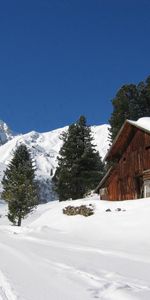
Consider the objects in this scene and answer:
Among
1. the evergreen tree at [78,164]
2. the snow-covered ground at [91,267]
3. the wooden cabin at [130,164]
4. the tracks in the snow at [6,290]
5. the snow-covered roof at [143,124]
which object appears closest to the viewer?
the tracks in the snow at [6,290]

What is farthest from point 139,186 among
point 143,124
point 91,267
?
point 91,267

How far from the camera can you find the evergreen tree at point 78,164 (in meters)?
49.1

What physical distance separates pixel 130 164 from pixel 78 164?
16.3 metres

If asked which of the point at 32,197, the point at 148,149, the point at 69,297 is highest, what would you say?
the point at 148,149

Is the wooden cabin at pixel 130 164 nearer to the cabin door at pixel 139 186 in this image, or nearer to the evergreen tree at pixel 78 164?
the cabin door at pixel 139 186

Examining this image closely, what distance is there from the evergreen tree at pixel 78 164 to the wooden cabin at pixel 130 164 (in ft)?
41.1

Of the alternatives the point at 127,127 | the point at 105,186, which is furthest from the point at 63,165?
the point at 127,127

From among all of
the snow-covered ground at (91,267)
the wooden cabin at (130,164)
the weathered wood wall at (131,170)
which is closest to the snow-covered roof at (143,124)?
the wooden cabin at (130,164)

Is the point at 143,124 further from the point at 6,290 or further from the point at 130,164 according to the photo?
the point at 6,290

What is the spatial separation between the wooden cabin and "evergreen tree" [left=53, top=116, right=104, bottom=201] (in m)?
12.5

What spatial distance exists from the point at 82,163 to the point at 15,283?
40.8 meters

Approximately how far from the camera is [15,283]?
28.7 ft

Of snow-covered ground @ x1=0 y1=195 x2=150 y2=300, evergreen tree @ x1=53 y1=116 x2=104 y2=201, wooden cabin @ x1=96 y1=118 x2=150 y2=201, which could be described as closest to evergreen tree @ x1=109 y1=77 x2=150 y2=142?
evergreen tree @ x1=53 y1=116 x2=104 y2=201

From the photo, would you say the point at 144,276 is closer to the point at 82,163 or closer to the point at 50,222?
the point at 50,222
